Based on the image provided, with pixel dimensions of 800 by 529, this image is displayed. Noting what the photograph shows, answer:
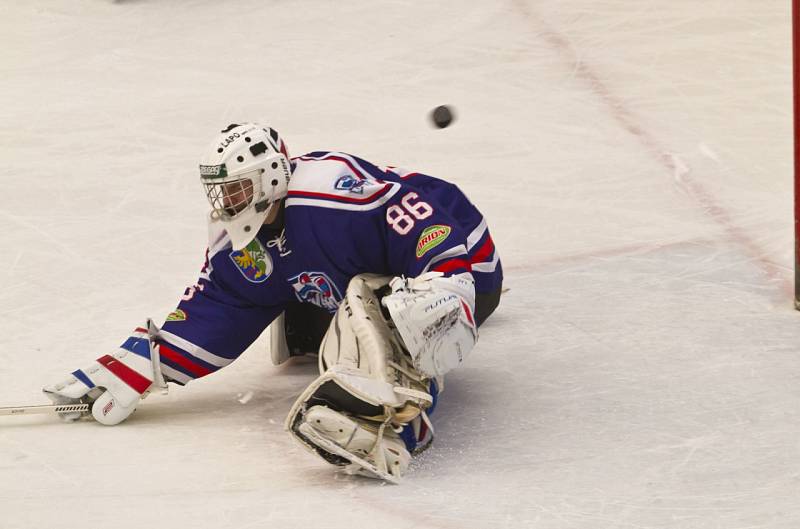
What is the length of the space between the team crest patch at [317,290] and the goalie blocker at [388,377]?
6.7 inches

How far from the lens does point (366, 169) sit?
4242 millimetres

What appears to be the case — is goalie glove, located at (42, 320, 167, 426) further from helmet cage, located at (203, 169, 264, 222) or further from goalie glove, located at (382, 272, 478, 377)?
goalie glove, located at (382, 272, 478, 377)

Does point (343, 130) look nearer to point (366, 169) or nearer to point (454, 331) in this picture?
point (366, 169)

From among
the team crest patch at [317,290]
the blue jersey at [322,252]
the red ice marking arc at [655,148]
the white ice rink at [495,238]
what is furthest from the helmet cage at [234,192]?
the red ice marking arc at [655,148]

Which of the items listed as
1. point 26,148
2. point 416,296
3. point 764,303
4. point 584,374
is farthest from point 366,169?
point 26,148

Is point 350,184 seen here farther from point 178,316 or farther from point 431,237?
point 178,316

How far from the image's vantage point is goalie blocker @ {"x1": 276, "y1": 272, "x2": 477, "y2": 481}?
3773 millimetres

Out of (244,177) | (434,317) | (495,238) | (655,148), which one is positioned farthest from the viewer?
(655,148)

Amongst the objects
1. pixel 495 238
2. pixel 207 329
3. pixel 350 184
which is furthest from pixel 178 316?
pixel 495 238

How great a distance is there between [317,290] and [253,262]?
0.69ft

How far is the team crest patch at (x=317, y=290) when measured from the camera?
4172 millimetres

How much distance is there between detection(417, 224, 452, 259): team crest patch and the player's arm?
0.66 metres

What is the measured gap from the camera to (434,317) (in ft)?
12.3

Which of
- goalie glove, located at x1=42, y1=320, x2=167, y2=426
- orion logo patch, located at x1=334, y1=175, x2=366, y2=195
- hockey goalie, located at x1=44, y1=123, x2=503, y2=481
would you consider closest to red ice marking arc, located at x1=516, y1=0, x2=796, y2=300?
hockey goalie, located at x1=44, y1=123, x2=503, y2=481
